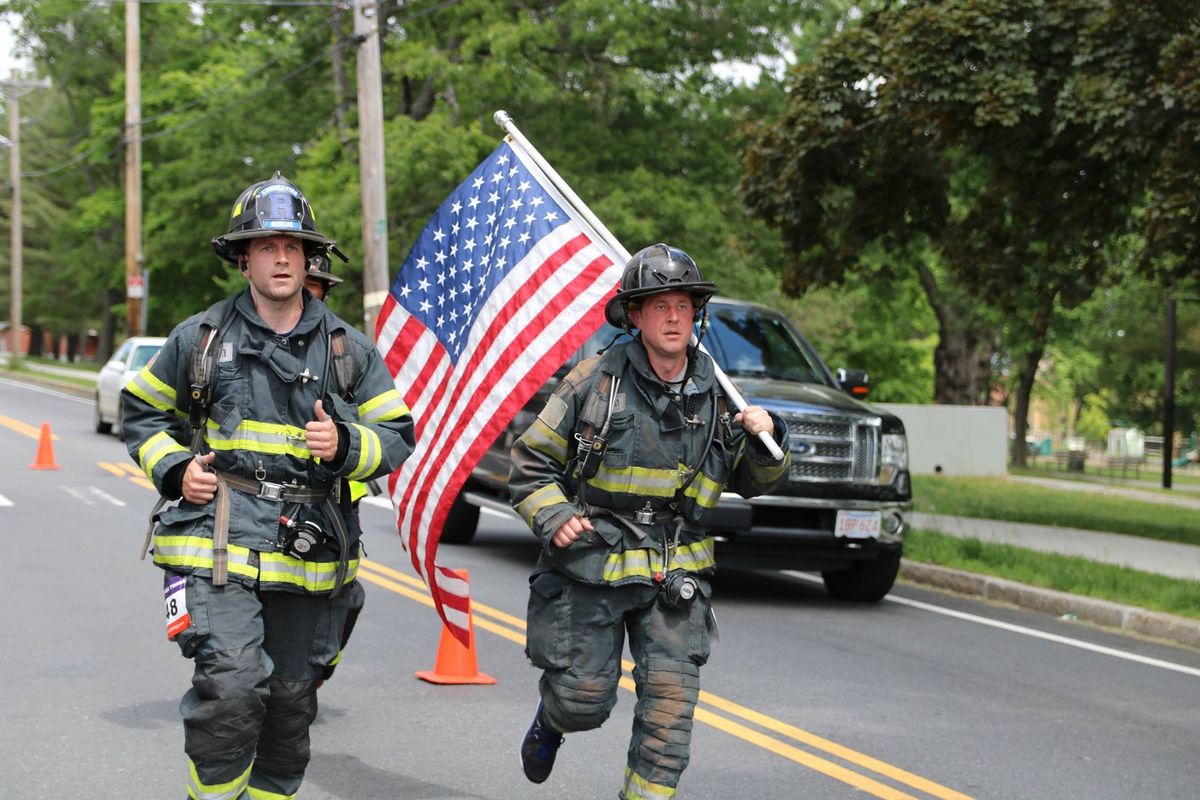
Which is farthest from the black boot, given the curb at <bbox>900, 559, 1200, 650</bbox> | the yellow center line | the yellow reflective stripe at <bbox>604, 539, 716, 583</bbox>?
the yellow center line

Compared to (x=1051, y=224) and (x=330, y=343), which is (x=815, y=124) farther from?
(x=330, y=343)

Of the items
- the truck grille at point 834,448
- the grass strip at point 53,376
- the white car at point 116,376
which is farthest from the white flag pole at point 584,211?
the grass strip at point 53,376

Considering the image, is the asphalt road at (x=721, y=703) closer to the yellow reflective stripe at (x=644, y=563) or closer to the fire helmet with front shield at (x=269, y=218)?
the yellow reflective stripe at (x=644, y=563)

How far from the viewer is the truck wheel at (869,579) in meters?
10.6

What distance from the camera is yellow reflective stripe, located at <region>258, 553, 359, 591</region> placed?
13.9 feet

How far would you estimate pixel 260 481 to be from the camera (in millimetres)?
4289

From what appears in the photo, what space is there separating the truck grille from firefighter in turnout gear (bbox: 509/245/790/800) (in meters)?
5.41

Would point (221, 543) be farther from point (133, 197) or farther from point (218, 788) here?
point (133, 197)

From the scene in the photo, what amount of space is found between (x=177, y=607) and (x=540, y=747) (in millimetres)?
1311

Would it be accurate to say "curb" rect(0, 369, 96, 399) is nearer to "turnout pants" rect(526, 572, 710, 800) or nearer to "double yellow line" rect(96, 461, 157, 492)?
"double yellow line" rect(96, 461, 157, 492)

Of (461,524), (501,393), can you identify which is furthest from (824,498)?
(501,393)

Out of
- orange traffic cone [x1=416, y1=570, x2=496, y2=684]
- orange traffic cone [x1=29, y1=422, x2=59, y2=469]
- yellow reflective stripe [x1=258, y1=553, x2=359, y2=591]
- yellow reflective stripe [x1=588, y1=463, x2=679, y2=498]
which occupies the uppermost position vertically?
yellow reflective stripe [x1=588, y1=463, x2=679, y2=498]

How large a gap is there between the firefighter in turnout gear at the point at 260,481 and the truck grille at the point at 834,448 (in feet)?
19.6

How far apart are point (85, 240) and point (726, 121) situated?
39.1m
